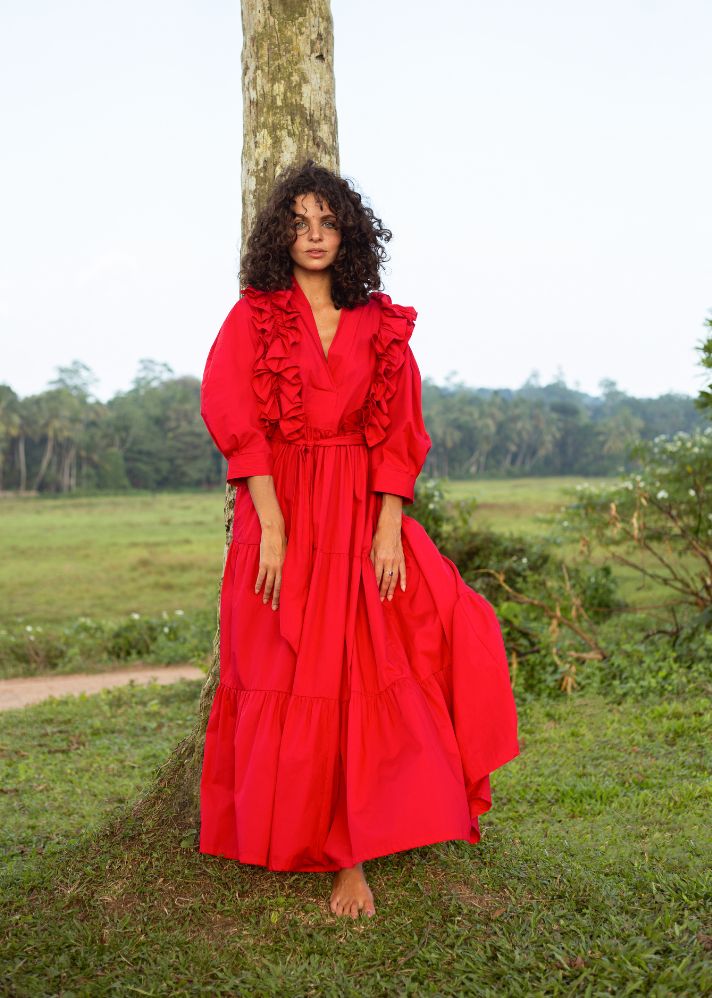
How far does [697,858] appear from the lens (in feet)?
8.87

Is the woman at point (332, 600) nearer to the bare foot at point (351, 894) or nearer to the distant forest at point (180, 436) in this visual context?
the bare foot at point (351, 894)

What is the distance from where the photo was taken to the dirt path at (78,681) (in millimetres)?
6875

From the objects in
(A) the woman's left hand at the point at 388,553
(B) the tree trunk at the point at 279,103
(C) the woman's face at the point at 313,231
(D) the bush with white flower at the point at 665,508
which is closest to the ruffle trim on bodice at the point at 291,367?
(C) the woman's face at the point at 313,231

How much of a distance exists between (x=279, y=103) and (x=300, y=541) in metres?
1.50

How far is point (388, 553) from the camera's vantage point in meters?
2.62

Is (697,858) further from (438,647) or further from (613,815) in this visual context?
(438,647)

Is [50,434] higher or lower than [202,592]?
higher

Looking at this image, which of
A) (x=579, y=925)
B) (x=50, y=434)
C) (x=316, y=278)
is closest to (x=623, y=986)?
(x=579, y=925)

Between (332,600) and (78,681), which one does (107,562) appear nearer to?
(78,681)

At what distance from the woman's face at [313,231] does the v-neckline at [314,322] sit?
0.25ft

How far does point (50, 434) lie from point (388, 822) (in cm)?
4225

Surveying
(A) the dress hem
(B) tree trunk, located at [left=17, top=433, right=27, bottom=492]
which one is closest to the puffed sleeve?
(A) the dress hem

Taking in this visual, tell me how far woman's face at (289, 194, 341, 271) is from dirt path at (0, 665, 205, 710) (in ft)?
15.3

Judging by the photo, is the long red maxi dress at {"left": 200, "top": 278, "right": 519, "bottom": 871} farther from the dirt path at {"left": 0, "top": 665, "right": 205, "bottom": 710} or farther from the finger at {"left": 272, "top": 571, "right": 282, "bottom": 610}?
the dirt path at {"left": 0, "top": 665, "right": 205, "bottom": 710}
